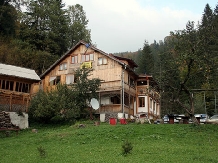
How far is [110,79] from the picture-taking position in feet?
118

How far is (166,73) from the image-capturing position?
1010 inches

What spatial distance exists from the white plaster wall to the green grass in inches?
88.5

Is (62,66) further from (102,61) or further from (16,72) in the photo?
(16,72)

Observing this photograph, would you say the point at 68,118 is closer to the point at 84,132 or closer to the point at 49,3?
the point at 84,132

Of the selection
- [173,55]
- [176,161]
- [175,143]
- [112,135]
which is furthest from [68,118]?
[176,161]

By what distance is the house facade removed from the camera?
35031 millimetres

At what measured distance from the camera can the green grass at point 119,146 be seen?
13820 millimetres

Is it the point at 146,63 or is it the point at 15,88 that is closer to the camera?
the point at 15,88

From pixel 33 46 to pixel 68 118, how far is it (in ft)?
75.4

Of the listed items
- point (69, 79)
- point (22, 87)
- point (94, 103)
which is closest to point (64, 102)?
point (94, 103)

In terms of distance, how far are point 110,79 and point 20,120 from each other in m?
12.4

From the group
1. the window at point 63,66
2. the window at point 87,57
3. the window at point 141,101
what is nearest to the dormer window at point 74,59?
the window at point 87,57

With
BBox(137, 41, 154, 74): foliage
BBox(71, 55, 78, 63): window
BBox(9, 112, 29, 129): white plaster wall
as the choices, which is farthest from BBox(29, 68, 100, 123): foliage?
BBox(137, 41, 154, 74): foliage

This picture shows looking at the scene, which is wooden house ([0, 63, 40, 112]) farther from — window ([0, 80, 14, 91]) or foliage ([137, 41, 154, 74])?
foliage ([137, 41, 154, 74])
